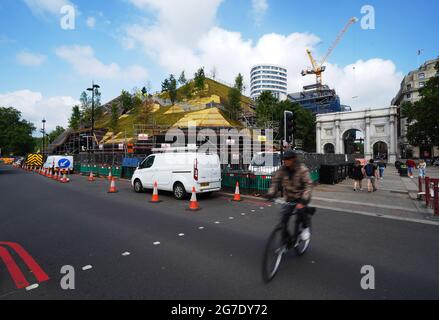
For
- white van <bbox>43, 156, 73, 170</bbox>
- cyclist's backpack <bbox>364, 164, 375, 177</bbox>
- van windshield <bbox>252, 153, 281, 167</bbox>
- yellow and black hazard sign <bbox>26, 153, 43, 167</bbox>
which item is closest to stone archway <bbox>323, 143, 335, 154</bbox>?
van windshield <bbox>252, 153, 281, 167</bbox>

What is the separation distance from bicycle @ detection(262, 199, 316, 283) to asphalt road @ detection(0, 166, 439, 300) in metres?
0.16

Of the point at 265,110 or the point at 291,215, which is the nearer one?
the point at 291,215

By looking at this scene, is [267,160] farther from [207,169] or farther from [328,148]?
[328,148]

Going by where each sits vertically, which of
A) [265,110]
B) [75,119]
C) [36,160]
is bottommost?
[36,160]

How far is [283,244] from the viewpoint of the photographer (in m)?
3.81

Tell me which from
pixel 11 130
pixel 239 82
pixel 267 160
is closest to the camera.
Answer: pixel 267 160

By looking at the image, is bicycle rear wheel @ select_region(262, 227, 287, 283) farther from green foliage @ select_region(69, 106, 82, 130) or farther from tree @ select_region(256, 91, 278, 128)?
green foliage @ select_region(69, 106, 82, 130)

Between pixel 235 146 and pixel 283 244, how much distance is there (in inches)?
799

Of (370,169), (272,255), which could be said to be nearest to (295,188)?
(272,255)

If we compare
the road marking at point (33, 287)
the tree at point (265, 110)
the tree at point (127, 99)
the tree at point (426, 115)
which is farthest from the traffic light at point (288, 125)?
the tree at point (127, 99)

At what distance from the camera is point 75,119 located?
56.9 m

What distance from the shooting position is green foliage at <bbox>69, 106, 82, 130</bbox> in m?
56.5
